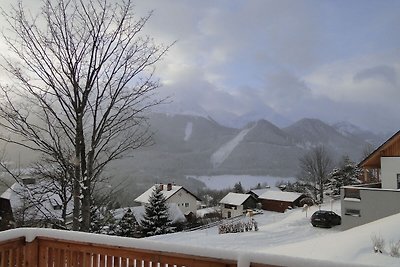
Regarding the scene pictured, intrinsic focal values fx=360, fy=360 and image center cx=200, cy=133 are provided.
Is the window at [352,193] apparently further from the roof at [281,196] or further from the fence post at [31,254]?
the roof at [281,196]

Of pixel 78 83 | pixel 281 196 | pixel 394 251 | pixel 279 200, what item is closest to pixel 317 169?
pixel 281 196

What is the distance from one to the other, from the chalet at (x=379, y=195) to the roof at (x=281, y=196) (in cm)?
2760

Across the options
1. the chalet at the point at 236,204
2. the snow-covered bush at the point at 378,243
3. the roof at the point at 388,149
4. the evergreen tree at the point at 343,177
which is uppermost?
the roof at the point at 388,149

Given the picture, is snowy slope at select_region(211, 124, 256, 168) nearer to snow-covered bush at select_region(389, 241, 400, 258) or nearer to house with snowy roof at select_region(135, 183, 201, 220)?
house with snowy roof at select_region(135, 183, 201, 220)

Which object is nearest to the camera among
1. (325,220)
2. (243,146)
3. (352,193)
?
(352,193)

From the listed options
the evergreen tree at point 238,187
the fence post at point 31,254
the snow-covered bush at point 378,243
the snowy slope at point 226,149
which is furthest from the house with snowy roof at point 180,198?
the snowy slope at point 226,149

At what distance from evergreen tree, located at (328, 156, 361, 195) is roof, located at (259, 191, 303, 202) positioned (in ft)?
16.5

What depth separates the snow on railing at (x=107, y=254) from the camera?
8.62 ft

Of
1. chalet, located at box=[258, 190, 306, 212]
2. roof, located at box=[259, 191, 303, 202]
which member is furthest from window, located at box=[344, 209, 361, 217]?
roof, located at box=[259, 191, 303, 202]

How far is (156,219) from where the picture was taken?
2773 cm

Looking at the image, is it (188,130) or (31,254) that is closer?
(31,254)

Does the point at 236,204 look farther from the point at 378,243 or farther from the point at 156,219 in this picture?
the point at 378,243

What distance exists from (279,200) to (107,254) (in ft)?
146

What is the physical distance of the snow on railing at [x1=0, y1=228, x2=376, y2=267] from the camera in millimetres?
2627
